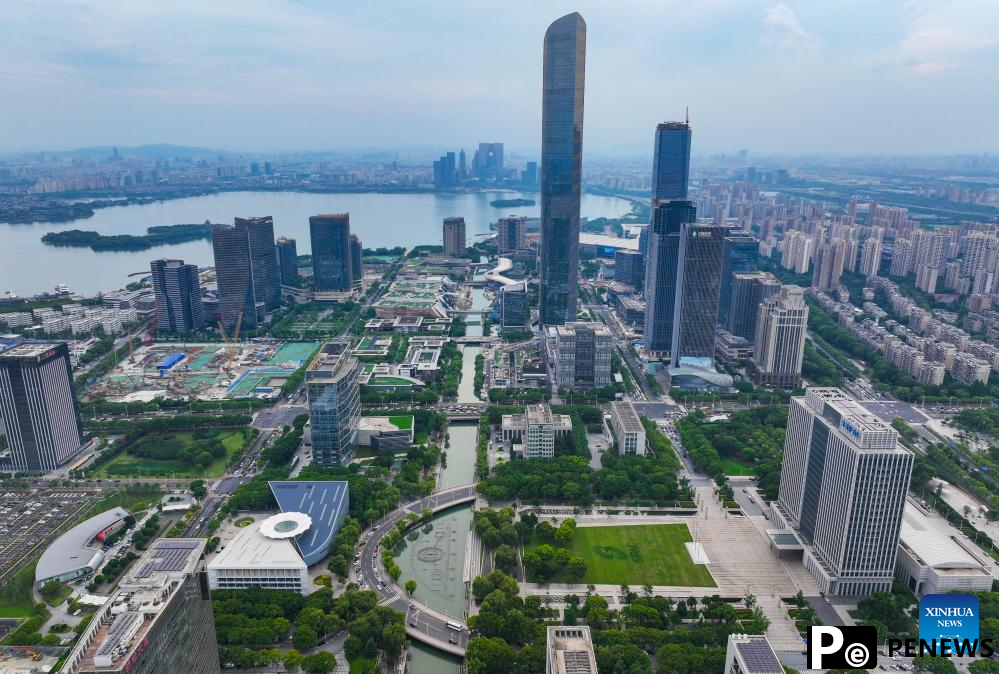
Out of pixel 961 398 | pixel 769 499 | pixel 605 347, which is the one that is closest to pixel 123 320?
pixel 605 347

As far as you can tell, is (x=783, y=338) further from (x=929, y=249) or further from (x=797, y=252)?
(x=929, y=249)

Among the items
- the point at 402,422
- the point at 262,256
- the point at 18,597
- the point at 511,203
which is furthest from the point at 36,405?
the point at 511,203

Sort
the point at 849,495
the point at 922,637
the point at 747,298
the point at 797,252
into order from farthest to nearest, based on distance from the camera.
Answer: the point at 797,252
the point at 747,298
the point at 849,495
the point at 922,637

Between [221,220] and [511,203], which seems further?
[511,203]

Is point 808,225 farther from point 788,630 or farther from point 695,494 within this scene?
point 788,630

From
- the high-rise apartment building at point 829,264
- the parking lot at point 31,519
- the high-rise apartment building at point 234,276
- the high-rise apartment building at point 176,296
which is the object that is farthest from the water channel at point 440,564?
the high-rise apartment building at point 829,264

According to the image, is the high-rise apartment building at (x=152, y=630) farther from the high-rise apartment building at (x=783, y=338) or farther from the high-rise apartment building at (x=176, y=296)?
the high-rise apartment building at (x=176, y=296)
